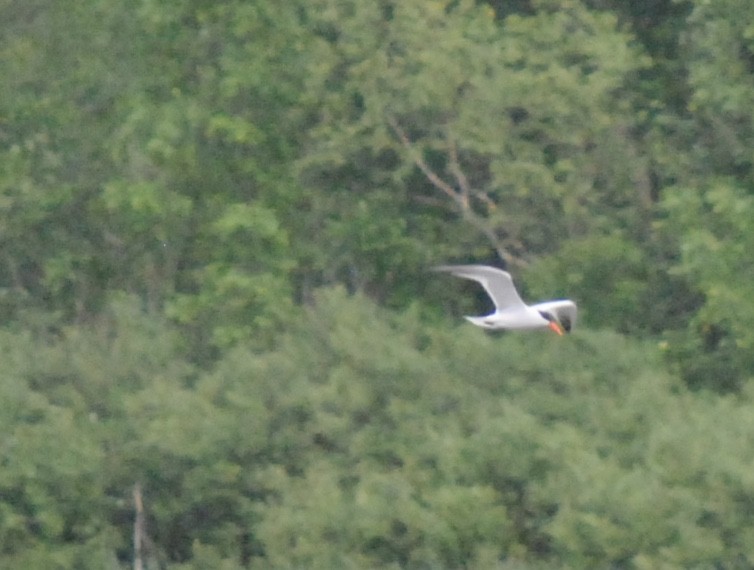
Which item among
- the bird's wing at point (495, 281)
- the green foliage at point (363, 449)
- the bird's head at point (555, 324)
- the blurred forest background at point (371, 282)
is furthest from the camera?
the bird's head at point (555, 324)

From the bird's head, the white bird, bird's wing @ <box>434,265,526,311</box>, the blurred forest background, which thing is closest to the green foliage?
the blurred forest background

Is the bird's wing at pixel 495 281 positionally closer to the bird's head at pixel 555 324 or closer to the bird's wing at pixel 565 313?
the bird's head at pixel 555 324

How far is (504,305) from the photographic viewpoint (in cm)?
1538

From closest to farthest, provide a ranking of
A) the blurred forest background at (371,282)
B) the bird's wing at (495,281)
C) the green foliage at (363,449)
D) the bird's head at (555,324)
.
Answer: the green foliage at (363,449) → the bird's wing at (495,281) → the blurred forest background at (371,282) → the bird's head at (555,324)

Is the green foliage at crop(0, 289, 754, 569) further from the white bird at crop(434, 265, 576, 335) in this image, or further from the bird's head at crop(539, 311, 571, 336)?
the white bird at crop(434, 265, 576, 335)

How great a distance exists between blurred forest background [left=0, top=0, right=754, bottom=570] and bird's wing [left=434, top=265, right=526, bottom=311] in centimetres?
85

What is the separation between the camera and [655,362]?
55.7ft

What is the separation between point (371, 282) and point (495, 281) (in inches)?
202

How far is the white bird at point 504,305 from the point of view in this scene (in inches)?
589

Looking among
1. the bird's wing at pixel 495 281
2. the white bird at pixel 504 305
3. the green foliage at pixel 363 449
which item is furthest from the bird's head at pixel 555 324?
the bird's wing at pixel 495 281

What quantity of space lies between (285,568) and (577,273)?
14.5 ft

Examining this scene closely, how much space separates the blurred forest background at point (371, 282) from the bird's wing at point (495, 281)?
2.80 ft

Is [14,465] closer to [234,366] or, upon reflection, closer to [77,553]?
[77,553]

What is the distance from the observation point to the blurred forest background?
49.8 ft
